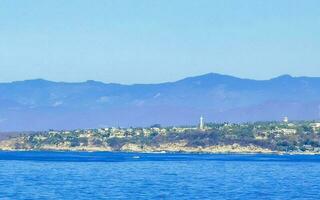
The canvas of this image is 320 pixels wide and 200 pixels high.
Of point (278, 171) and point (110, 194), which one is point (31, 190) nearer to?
point (110, 194)

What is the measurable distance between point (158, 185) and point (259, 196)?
63.8 feet

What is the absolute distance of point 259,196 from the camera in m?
115

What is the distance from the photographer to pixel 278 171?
565 ft

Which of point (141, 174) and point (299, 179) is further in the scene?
point (141, 174)

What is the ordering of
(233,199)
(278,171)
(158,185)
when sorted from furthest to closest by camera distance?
(278,171), (158,185), (233,199)

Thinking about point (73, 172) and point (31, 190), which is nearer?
point (31, 190)

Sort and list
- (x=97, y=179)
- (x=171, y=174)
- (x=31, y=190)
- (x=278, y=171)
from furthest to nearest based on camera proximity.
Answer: (x=278, y=171)
(x=171, y=174)
(x=97, y=179)
(x=31, y=190)

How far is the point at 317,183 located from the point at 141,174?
31.5 m

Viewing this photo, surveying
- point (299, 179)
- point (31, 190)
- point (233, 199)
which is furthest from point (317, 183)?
point (31, 190)

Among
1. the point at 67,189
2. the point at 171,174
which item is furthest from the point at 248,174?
the point at 67,189

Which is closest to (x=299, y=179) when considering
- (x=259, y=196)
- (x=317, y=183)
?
(x=317, y=183)

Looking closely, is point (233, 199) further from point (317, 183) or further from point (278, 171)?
point (278, 171)

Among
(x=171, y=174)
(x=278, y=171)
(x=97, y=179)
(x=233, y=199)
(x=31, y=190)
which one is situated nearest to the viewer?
(x=233, y=199)

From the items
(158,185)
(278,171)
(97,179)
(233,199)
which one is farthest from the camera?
(278,171)
